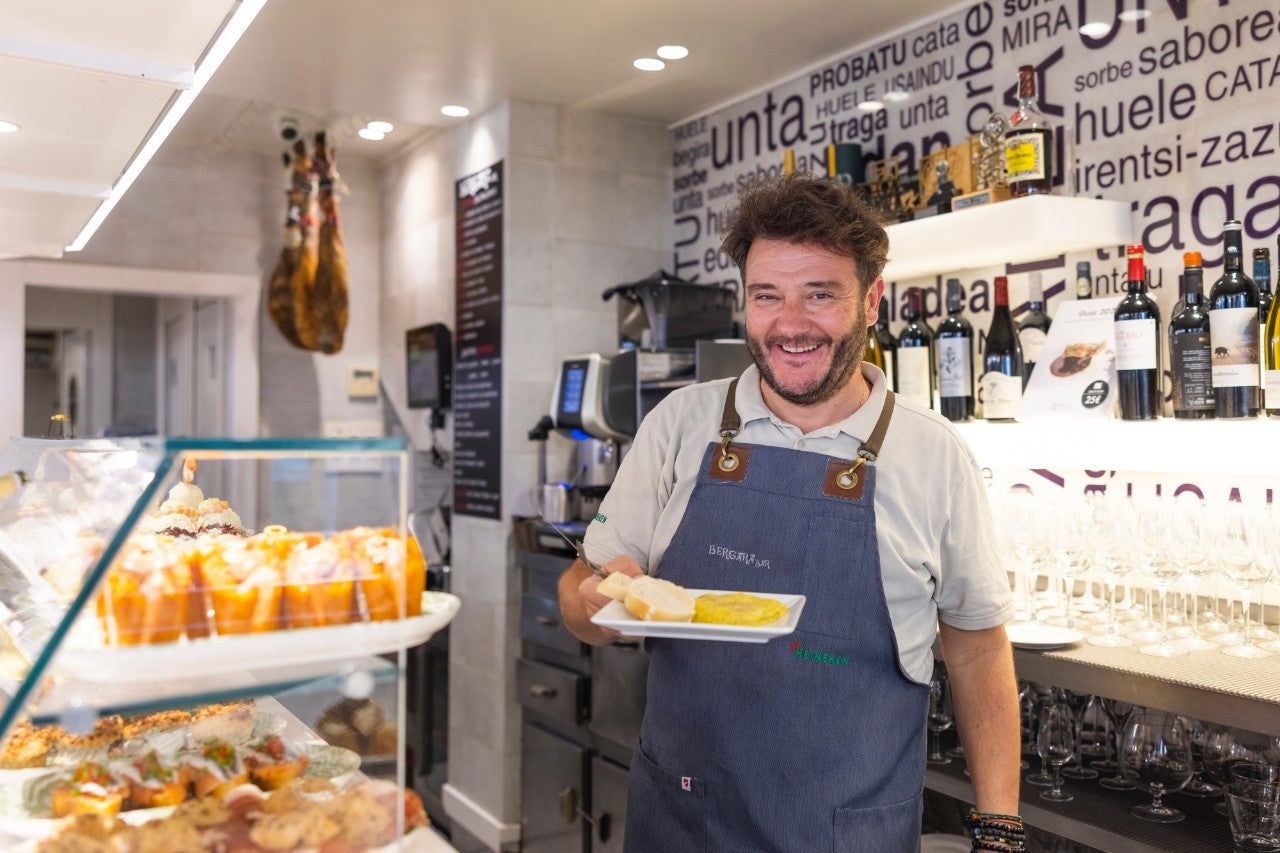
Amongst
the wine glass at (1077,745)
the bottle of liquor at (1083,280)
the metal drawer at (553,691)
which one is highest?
the bottle of liquor at (1083,280)

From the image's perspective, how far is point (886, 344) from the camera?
3.83m

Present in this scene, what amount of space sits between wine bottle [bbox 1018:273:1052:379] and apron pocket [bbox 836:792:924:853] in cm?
169

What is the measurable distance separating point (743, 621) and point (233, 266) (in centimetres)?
509

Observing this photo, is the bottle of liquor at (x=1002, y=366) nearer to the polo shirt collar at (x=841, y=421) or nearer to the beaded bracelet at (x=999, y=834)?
the polo shirt collar at (x=841, y=421)

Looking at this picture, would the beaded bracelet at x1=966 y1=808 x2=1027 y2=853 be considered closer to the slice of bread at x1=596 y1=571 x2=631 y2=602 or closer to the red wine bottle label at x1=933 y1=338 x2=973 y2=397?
the slice of bread at x1=596 y1=571 x2=631 y2=602

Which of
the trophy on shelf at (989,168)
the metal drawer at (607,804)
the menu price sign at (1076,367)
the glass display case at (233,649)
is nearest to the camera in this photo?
the glass display case at (233,649)

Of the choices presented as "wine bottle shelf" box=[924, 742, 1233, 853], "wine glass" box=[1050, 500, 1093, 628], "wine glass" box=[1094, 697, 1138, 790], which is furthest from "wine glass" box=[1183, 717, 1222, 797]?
"wine glass" box=[1050, 500, 1093, 628]

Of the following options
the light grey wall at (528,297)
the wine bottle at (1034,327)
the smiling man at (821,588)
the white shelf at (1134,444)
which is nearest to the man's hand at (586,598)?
the smiling man at (821,588)

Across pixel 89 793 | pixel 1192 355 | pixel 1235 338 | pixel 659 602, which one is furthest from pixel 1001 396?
pixel 89 793

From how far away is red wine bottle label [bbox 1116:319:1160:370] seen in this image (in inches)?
113

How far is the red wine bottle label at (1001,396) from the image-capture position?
3.28 m

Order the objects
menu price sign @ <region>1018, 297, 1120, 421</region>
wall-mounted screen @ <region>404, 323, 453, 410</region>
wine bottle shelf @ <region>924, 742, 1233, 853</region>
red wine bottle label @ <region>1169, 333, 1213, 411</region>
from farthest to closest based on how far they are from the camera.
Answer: wall-mounted screen @ <region>404, 323, 453, 410</region> < menu price sign @ <region>1018, 297, 1120, 421</region> < red wine bottle label @ <region>1169, 333, 1213, 411</region> < wine bottle shelf @ <region>924, 742, 1233, 853</region>

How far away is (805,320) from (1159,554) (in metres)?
1.19

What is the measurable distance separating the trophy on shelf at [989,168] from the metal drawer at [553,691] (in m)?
2.11
